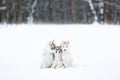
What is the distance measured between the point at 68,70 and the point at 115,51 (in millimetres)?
903

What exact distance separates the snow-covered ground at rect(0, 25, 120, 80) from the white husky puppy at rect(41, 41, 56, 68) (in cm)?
9

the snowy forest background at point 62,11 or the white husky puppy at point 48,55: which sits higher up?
the snowy forest background at point 62,11

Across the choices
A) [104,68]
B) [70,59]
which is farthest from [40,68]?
[104,68]

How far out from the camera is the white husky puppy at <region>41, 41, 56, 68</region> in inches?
158

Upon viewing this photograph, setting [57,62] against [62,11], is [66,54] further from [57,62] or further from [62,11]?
[62,11]

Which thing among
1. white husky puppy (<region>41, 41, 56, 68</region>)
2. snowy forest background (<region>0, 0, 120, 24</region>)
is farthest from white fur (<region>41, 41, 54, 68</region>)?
snowy forest background (<region>0, 0, 120, 24</region>)

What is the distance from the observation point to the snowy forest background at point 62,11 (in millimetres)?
6379

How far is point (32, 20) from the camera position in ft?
20.8

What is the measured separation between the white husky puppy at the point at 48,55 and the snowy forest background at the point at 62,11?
230 centimetres

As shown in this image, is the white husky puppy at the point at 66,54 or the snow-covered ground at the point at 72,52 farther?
the white husky puppy at the point at 66,54

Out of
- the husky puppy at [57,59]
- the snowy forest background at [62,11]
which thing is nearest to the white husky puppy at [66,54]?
the husky puppy at [57,59]

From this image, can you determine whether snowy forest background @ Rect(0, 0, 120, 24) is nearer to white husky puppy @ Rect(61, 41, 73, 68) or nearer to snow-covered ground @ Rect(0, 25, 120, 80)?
snow-covered ground @ Rect(0, 25, 120, 80)

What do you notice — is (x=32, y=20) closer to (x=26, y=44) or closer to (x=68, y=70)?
(x=26, y=44)

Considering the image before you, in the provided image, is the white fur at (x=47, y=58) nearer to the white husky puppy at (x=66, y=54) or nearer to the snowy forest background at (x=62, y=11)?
the white husky puppy at (x=66, y=54)
